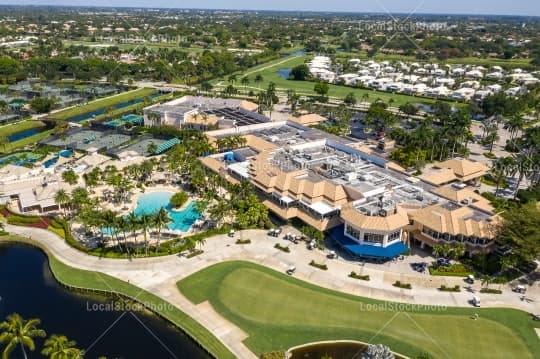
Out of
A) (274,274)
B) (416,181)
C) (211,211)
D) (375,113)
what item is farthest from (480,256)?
(375,113)

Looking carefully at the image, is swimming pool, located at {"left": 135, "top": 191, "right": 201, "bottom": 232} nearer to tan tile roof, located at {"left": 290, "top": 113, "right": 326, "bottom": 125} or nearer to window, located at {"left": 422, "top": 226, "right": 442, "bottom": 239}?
window, located at {"left": 422, "top": 226, "right": 442, "bottom": 239}

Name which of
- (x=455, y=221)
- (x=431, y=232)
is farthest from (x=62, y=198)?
(x=455, y=221)

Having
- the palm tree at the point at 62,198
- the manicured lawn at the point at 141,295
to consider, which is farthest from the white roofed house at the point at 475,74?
the manicured lawn at the point at 141,295

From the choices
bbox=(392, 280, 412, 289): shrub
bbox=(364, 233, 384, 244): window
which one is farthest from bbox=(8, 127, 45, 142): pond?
bbox=(392, 280, 412, 289): shrub

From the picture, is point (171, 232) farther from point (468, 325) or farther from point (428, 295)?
point (468, 325)

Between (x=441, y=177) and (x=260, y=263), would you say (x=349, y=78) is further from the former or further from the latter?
(x=260, y=263)

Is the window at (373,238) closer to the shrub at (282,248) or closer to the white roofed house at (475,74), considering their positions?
the shrub at (282,248)
